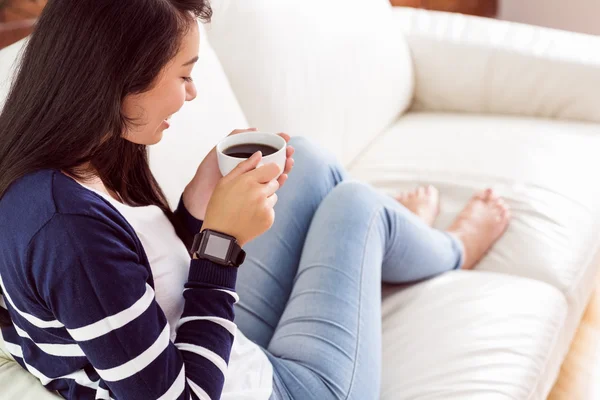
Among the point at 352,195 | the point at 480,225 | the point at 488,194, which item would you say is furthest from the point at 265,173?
the point at 488,194

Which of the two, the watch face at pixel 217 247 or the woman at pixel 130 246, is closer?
the woman at pixel 130 246

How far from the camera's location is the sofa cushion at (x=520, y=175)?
1471mm

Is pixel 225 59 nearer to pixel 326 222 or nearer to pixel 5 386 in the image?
pixel 326 222

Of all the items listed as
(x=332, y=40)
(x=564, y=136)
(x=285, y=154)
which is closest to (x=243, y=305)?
(x=285, y=154)

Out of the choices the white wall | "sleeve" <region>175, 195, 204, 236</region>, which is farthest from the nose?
the white wall

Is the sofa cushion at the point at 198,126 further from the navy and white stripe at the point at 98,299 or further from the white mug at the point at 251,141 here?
the navy and white stripe at the point at 98,299

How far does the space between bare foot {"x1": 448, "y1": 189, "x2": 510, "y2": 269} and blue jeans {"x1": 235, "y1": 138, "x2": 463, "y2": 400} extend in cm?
4

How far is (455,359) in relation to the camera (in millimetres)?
1168

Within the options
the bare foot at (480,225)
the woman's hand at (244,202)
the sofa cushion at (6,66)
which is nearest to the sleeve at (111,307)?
the woman's hand at (244,202)

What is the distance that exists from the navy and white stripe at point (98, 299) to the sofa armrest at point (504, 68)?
1.35 m

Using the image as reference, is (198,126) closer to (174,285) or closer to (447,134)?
(174,285)

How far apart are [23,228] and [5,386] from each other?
0.32m

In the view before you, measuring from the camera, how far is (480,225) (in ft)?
4.84

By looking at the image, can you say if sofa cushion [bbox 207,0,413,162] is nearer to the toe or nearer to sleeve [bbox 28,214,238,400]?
the toe
